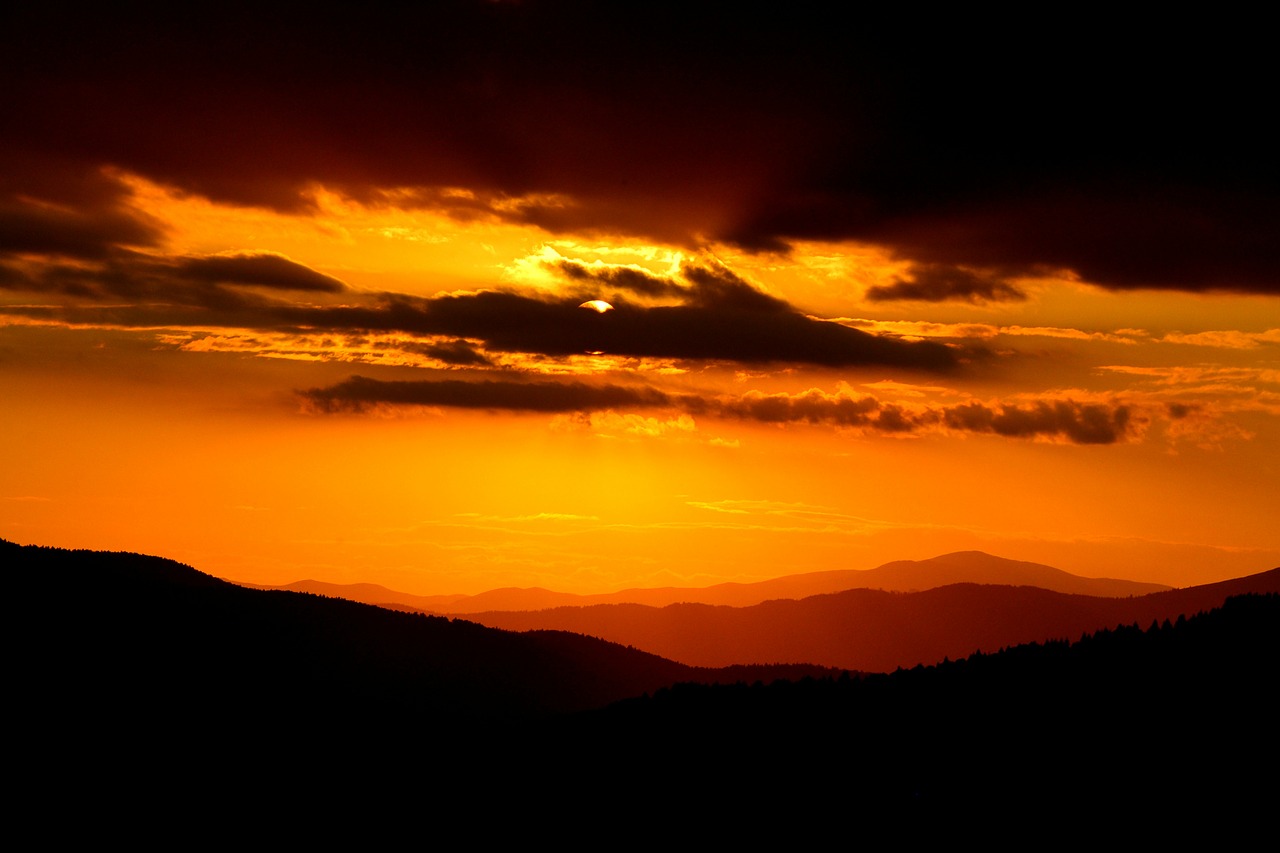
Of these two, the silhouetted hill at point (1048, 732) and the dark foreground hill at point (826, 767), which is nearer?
the silhouetted hill at point (1048, 732)

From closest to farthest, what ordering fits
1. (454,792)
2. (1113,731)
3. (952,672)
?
(1113,731), (952,672), (454,792)

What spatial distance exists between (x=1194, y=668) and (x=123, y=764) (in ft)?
517

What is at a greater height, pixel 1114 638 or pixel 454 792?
pixel 1114 638

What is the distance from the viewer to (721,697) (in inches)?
6747

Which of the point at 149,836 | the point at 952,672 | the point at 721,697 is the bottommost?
the point at 149,836

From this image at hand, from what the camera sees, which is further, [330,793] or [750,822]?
[330,793]

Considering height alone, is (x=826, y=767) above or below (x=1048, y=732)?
below

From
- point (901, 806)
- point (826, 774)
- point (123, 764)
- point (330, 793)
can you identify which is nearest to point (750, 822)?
point (826, 774)

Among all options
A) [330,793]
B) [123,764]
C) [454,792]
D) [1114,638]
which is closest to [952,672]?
[1114,638]

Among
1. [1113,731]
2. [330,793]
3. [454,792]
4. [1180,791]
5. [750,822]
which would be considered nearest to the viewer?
[1180,791]

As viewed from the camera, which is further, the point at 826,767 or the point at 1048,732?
the point at 826,767

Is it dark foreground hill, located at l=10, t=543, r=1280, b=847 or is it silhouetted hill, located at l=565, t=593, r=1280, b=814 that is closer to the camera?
silhouetted hill, located at l=565, t=593, r=1280, b=814

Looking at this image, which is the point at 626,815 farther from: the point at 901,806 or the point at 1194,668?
the point at 1194,668

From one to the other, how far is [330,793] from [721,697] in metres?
60.4
